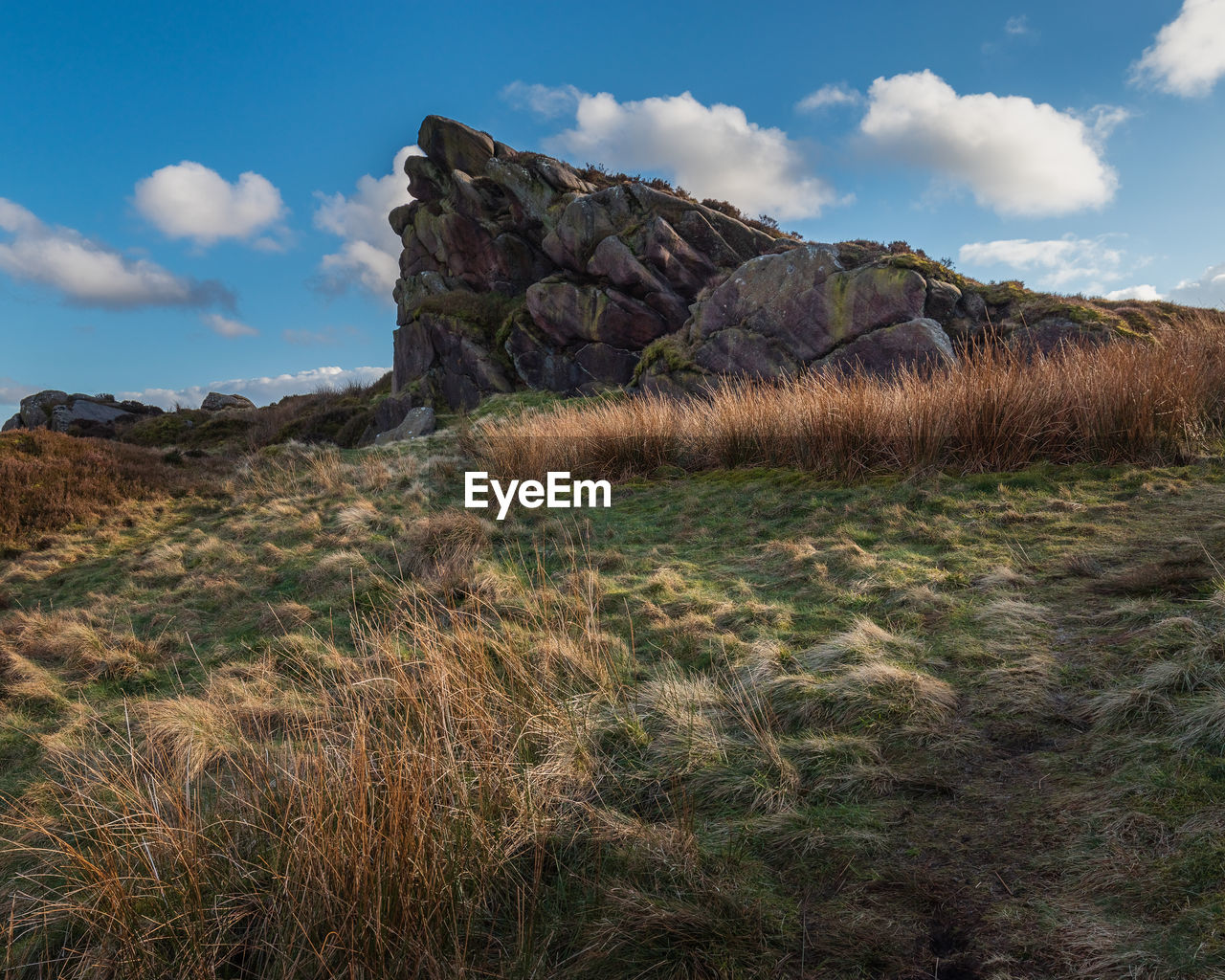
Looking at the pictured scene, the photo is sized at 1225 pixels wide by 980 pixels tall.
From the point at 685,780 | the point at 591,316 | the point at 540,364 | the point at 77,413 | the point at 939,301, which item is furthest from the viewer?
the point at 77,413

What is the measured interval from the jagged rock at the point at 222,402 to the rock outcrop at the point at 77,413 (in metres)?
4.30

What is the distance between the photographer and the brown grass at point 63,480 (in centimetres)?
1048

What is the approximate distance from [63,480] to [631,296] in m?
13.8

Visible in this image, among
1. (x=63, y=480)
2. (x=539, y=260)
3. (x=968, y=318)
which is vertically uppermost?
(x=539, y=260)

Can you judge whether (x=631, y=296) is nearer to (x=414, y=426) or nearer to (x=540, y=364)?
(x=540, y=364)

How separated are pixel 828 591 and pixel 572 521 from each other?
3651 millimetres

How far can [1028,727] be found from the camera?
8.65 feet

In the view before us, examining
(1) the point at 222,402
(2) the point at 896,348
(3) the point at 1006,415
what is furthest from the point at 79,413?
(3) the point at 1006,415

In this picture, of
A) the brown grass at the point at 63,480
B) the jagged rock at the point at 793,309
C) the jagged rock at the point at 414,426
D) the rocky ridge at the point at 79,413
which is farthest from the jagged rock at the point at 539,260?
the rocky ridge at the point at 79,413

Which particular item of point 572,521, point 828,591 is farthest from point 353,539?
point 828,591

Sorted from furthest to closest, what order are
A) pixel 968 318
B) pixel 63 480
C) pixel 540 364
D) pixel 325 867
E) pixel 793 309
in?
pixel 540 364, pixel 793 309, pixel 968 318, pixel 63 480, pixel 325 867

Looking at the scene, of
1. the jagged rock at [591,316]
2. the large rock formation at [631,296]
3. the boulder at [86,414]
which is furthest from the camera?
the boulder at [86,414]

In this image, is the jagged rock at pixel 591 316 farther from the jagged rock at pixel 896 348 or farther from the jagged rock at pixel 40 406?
the jagged rock at pixel 40 406

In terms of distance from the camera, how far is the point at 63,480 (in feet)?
37.9
